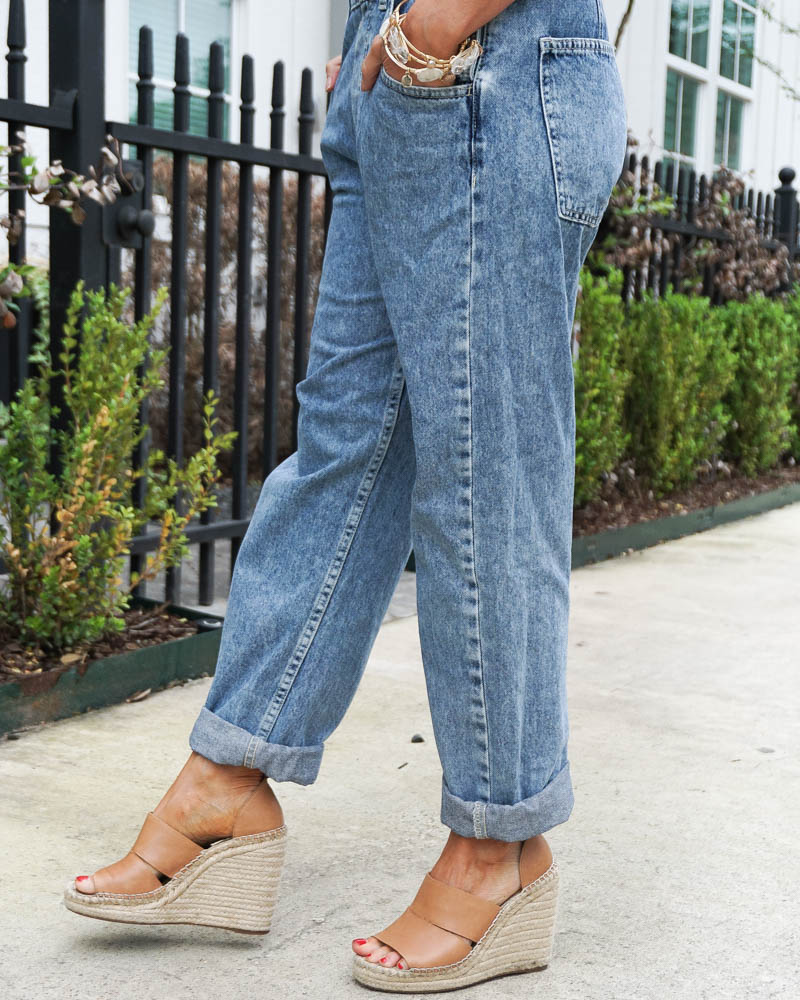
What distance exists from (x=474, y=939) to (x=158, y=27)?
6.15 m

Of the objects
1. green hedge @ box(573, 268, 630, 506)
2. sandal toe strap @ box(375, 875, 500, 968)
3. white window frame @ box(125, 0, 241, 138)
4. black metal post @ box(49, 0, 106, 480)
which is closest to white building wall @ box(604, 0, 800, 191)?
white window frame @ box(125, 0, 241, 138)

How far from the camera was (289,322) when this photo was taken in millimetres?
5426

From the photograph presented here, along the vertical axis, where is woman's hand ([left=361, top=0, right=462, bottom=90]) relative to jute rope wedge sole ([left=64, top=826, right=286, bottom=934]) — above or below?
above

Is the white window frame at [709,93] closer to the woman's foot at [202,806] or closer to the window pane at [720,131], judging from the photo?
the window pane at [720,131]

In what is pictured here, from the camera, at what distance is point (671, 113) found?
33.5ft

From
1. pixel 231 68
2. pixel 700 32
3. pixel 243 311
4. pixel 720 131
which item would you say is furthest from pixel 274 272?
pixel 720 131

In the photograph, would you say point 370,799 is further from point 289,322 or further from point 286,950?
point 289,322

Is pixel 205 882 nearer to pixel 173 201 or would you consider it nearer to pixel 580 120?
pixel 580 120

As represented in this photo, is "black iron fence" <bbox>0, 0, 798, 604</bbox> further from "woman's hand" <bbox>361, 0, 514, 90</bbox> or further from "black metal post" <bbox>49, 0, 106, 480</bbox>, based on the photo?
"woman's hand" <bbox>361, 0, 514, 90</bbox>

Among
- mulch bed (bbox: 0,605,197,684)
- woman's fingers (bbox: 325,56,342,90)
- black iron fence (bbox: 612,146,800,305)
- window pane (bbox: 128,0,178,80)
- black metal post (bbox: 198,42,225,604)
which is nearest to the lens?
woman's fingers (bbox: 325,56,342,90)

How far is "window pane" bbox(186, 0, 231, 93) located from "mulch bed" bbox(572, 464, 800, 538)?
3.45 metres

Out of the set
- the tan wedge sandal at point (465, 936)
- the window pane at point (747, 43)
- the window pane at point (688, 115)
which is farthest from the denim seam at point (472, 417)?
the window pane at point (747, 43)

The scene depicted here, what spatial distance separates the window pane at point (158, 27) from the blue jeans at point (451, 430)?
5324mm

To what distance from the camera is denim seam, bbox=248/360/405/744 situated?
1.73 m
